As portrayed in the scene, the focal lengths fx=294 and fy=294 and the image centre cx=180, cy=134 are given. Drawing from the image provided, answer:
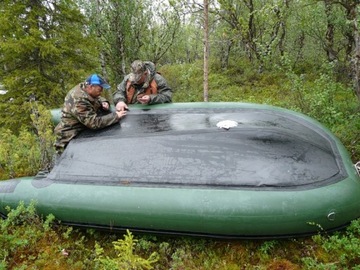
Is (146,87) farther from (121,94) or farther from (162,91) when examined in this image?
(121,94)

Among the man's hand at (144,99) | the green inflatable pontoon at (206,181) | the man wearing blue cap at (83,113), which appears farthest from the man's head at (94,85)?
the man's hand at (144,99)

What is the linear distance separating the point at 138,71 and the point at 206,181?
2.27 metres

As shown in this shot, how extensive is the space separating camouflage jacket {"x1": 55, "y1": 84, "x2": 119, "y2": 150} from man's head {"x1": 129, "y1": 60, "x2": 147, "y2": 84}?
0.84 meters

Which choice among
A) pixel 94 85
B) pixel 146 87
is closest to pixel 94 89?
pixel 94 85

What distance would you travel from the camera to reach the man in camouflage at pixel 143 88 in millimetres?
4480

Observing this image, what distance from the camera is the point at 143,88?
4680mm

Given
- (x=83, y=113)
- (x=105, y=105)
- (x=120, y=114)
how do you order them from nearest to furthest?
(x=83, y=113) → (x=120, y=114) → (x=105, y=105)

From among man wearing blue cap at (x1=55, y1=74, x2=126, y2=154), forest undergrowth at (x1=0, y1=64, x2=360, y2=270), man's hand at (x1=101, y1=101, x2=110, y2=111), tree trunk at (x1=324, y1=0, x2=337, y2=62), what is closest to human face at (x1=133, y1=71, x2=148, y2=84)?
man's hand at (x1=101, y1=101, x2=110, y2=111)

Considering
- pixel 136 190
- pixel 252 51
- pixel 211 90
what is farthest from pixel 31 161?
pixel 252 51

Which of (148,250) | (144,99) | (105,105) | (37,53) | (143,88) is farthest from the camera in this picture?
(37,53)

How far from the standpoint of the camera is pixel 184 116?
12.8 ft

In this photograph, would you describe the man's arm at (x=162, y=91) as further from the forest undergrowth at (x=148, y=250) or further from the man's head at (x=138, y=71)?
the forest undergrowth at (x=148, y=250)

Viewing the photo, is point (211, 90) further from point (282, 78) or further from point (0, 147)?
point (0, 147)

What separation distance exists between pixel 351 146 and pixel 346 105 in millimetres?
2269
